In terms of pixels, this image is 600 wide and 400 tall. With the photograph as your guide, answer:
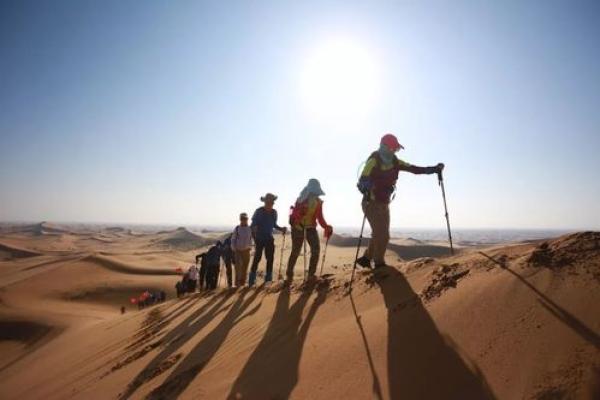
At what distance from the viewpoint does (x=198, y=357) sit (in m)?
4.21

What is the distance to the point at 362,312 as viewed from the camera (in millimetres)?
3820

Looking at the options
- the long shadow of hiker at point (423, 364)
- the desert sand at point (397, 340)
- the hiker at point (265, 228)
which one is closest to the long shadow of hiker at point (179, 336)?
the desert sand at point (397, 340)

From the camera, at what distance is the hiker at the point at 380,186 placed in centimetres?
526

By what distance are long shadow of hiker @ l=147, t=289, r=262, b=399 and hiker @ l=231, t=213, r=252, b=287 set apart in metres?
3.20

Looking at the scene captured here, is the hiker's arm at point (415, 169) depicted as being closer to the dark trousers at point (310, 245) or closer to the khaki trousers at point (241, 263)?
the dark trousers at point (310, 245)

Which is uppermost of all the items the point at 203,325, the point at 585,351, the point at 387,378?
the point at 585,351

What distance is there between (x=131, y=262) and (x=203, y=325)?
2581cm

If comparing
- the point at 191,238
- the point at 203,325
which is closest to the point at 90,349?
the point at 203,325

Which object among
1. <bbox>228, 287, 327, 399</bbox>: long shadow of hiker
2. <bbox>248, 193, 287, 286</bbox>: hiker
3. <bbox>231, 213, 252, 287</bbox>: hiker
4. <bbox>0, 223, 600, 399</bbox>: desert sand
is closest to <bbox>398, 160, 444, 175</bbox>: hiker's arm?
<bbox>0, 223, 600, 399</bbox>: desert sand

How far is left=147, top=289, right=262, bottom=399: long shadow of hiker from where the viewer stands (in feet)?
11.7

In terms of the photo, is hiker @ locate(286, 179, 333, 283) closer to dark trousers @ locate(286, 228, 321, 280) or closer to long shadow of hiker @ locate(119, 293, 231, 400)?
dark trousers @ locate(286, 228, 321, 280)

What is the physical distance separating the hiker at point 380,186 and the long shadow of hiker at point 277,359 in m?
1.23

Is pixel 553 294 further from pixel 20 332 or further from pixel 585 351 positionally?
pixel 20 332

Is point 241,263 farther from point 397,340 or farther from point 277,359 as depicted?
point 397,340
